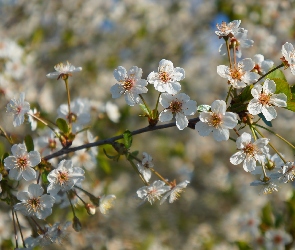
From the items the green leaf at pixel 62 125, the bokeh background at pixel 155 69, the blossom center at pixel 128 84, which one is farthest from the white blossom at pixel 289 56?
the bokeh background at pixel 155 69

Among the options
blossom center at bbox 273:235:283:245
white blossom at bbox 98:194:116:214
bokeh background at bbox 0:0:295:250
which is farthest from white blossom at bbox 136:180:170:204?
bokeh background at bbox 0:0:295:250

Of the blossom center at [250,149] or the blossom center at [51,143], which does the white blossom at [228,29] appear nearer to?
the blossom center at [250,149]

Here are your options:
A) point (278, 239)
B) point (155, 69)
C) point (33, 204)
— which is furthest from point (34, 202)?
point (155, 69)

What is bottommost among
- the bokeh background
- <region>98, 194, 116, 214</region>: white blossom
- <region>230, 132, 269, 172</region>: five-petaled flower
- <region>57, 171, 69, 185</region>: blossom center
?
the bokeh background

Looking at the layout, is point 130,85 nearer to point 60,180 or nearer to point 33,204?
point 60,180

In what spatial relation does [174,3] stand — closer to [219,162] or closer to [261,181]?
[219,162]

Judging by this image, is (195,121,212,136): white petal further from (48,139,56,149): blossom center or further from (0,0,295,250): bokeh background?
(0,0,295,250): bokeh background
